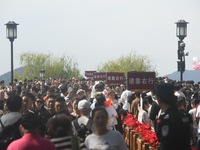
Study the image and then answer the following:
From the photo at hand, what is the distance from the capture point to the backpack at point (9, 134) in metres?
10.9

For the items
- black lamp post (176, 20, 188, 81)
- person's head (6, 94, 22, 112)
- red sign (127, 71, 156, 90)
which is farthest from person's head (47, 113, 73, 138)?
black lamp post (176, 20, 188, 81)

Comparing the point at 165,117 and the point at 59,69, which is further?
the point at 59,69

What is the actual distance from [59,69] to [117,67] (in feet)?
27.9

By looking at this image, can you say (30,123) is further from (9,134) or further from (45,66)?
(45,66)

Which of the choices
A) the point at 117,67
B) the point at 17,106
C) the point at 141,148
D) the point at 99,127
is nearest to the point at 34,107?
the point at 141,148

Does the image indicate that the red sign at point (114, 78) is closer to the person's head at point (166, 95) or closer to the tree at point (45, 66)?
the person's head at point (166, 95)

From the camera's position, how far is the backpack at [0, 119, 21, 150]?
431 inches

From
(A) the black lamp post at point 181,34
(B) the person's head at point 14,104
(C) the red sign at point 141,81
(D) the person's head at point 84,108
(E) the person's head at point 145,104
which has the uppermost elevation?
(A) the black lamp post at point 181,34

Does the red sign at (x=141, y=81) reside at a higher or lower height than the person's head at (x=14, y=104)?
higher

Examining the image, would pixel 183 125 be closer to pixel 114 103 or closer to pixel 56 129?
pixel 56 129

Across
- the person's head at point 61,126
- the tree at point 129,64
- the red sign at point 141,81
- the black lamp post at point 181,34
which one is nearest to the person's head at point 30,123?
the person's head at point 61,126

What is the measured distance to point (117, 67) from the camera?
107m

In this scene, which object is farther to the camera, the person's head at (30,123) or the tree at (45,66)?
the tree at (45,66)

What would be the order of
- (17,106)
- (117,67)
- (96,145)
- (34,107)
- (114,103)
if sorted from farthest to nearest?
(117,67) → (114,103) → (34,107) → (17,106) → (96,145)
